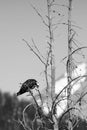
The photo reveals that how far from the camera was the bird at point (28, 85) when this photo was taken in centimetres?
936

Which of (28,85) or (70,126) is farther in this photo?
(28,85)

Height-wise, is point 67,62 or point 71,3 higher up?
point 71,3

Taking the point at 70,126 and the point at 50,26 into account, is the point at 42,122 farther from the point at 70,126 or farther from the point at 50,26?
the point at 50,26

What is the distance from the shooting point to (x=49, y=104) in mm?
8547

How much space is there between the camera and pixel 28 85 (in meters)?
9.45

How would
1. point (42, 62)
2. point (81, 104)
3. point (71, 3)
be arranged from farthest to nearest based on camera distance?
point (71, 3) → point (42, 62) → point (81, 104)

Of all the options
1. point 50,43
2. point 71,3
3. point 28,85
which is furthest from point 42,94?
point 71,3

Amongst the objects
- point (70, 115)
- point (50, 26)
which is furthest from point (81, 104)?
point (50, 26)

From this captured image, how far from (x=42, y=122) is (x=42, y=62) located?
1.24 meters

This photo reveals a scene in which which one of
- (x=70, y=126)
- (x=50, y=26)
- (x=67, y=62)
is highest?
(x=50, y=26)

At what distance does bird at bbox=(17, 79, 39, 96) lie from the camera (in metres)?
9.36

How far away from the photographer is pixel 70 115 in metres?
8.59

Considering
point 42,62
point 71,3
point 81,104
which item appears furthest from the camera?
point 71,3

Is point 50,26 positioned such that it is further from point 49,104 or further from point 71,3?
point 49,104
